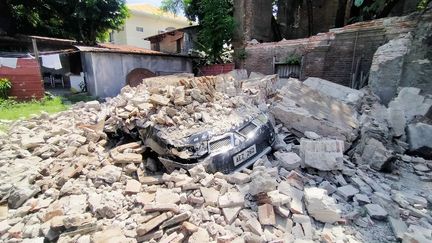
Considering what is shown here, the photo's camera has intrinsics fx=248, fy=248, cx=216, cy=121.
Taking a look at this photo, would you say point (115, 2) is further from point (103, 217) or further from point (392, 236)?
point (392, 236)

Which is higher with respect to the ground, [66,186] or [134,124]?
[134,124]

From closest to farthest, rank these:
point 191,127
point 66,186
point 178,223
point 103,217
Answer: point 178,223 < point 103,217 < point 66,186 < point 191,127

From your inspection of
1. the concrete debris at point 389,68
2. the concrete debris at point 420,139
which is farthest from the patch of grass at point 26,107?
the concrete debris at point 389,68

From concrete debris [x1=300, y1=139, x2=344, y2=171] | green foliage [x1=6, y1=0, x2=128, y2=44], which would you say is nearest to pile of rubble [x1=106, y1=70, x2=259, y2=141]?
concrete debris [x1=300, y1=139, x2=344, y2=171]

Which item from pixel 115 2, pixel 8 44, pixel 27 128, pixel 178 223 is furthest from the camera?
pixel 115 2

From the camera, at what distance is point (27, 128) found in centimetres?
543

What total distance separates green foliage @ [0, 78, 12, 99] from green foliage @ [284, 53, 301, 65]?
10.8 metres

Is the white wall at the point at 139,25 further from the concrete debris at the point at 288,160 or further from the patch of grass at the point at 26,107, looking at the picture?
the concrete debris at the point at 288,160

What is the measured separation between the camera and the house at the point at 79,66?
10031mm

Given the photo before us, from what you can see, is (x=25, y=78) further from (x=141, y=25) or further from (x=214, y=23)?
(x=141, y=25)

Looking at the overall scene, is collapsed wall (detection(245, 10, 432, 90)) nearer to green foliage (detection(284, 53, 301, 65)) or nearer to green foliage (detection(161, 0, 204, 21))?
green foliage (detection(284, 53, 301, 65))

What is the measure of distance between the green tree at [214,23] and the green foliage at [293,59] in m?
3.65

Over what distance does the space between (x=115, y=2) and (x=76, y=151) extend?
12896 mm

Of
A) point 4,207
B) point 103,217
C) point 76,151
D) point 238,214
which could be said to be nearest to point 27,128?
point 76,151
